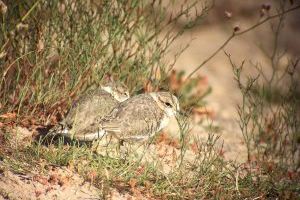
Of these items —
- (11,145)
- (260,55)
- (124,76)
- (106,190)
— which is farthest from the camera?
(260,55)

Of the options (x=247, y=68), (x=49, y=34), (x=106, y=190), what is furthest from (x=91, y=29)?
(x=247, y=68)

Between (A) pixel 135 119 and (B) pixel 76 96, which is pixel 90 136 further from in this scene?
(B) pixel 76 96

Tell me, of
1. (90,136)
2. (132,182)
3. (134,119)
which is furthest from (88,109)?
(132,182)

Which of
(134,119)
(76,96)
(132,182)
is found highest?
(76,96)

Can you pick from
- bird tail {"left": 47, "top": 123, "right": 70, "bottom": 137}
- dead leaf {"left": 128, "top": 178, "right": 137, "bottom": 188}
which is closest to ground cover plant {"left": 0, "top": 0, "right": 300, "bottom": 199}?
dead leaf {"left": 128, "top": 178, "right": 137, "bottom": 188}

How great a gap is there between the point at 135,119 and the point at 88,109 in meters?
0.53

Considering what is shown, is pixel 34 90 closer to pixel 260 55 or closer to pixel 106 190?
pixel 106 190

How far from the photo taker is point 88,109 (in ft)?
22.6

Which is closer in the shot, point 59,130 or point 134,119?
point 59,130

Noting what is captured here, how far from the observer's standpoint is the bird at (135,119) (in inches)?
268

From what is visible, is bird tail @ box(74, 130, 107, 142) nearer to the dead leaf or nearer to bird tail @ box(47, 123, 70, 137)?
bird tail @ box(47, 123, 70, 137)

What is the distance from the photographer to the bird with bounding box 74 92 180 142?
680cm

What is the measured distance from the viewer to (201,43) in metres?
15.7

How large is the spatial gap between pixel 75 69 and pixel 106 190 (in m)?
1.88
